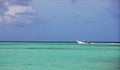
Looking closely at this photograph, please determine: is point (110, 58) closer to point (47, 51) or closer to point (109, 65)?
point (109, 65)

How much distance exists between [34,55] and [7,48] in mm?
445

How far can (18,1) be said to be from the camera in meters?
2.60

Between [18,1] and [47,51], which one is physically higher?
[18,1]

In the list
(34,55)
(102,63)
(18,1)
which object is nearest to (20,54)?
(34,55)

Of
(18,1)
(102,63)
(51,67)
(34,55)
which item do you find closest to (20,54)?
(34,55)

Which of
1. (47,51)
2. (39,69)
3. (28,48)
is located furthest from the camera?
(28,48)

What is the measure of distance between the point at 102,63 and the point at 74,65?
0.84 feet

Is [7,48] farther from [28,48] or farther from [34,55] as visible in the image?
[34,55]

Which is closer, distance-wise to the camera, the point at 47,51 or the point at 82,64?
the point at 82,64

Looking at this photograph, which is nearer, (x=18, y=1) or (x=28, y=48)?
(x=18, y=1)

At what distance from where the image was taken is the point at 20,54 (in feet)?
8.84

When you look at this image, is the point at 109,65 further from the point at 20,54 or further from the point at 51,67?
the point at 20,54

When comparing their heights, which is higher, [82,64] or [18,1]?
[18,1]

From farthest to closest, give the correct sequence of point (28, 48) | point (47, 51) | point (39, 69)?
point (28, 48)
point (47, 51)
point (39, 69)
